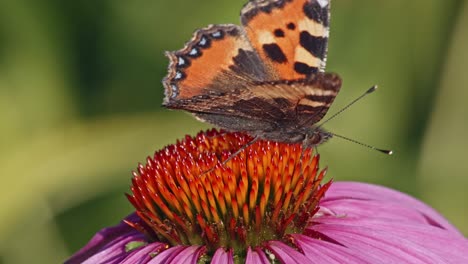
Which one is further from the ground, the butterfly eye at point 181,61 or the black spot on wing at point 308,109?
the butterfly eye at point 181,61

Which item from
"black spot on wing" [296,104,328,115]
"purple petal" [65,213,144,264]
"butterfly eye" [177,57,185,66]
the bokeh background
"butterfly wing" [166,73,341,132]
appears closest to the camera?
"butterfly wing" [166,73,341,132]

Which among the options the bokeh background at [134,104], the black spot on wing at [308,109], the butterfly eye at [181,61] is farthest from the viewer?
the bokeh background at [134,104]

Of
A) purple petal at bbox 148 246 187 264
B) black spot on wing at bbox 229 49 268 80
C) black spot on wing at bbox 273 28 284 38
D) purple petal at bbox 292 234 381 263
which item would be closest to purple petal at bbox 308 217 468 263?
purple petal at bbox 292 234 381 263

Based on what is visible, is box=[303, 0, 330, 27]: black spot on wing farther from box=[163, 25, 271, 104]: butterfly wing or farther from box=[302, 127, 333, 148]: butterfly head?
box=[302, 127, 333, 148]: butterfly head

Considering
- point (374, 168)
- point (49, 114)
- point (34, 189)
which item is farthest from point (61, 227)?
point (374, 168)

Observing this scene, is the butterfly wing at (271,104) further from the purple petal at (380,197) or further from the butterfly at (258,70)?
the purple petal at (380,197)

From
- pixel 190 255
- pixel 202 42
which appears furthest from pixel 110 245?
pixel 202 42

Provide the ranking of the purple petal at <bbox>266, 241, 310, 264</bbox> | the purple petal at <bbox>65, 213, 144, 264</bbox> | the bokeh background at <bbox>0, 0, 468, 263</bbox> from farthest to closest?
the bokeh background at <bbox>0, 0, 468, 263</bbox>
the purple petal at <bbox>65, 213, 144, 264</bbox>
the purple petal at <bbox>266, 241, 310, 264</bbox>

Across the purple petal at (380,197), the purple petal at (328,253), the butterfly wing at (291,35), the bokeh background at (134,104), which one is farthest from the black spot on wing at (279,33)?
the bokeh background at (134,104)

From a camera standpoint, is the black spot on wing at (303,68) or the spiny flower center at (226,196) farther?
the black spot on wing at (303,68)
